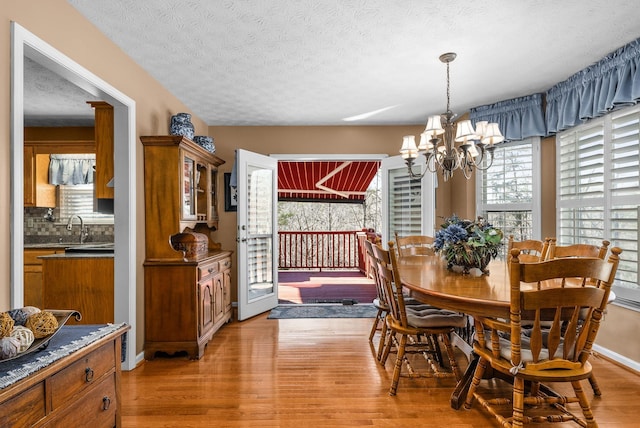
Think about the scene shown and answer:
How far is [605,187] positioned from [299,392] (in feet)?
10.2

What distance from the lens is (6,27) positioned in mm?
1730

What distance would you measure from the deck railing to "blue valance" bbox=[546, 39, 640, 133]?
15.8 ft

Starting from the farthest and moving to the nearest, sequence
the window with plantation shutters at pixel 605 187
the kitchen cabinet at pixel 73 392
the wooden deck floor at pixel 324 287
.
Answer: the wooden deck floor at pixel 324 287, the window with plantation shutters at pixel 605 187, the kitchen cabinet at pixel 73 392

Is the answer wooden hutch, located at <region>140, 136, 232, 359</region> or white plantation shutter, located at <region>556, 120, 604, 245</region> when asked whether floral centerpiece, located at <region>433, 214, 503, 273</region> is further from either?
wooden hutch, located at <region>140, 136, 232, 359</region>

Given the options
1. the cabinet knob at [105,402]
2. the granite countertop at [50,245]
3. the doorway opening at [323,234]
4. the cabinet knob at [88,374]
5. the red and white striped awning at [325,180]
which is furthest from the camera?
the red and white striped awning at [325,180]

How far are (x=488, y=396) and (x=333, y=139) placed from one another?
354 cm

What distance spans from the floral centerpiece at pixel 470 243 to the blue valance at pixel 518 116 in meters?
1.95

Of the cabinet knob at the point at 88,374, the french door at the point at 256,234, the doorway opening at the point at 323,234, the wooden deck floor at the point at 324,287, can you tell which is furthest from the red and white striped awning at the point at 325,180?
the cabinet knob at the point at 88,374

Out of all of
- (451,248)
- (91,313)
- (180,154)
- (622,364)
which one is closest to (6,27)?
(180,154)

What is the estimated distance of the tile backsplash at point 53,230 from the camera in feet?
15.2

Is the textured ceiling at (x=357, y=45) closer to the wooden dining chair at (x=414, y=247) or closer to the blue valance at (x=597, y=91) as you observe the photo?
the blue valance at (x=597, y=91)

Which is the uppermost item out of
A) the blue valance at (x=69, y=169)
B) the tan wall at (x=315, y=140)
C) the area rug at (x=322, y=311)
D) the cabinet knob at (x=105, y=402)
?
the tan wall at (x=315, y=140)

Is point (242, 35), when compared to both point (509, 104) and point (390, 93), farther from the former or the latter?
point (509, 104)

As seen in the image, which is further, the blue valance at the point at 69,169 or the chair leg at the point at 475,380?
the blue valance at the point at 69,169
